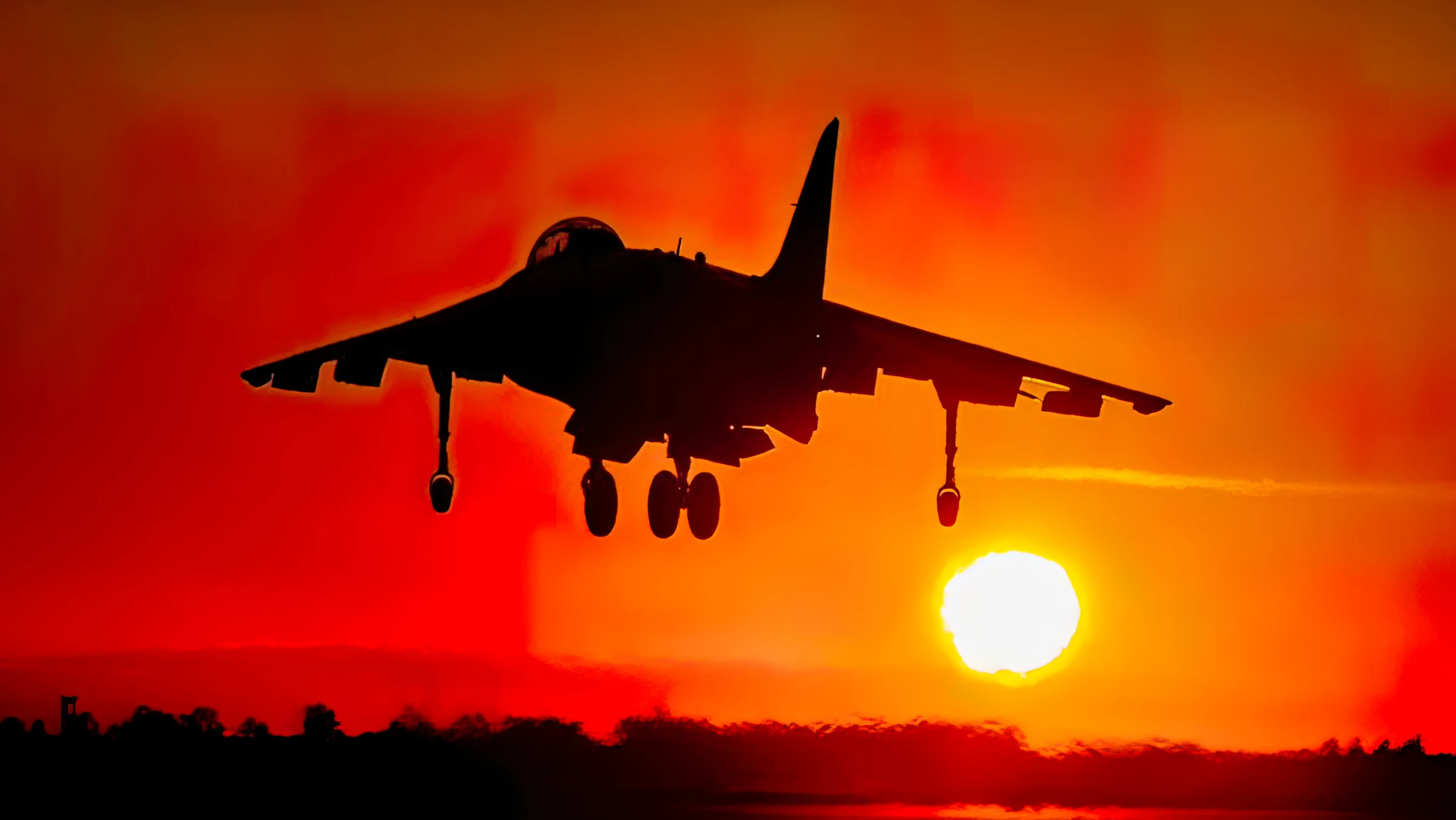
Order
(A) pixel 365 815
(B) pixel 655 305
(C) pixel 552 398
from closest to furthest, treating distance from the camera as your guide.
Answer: (B) pixel 655 305
(C) pixel 552 398
(A) pixel 365 815

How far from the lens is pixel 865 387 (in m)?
46.1

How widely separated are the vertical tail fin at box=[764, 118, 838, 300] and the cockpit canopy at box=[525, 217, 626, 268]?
2992 millimetres

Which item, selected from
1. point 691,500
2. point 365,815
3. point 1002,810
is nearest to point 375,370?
point 691,500

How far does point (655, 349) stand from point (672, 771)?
98.2ft

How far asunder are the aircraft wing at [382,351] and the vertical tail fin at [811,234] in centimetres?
628

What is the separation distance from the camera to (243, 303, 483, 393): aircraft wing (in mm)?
42938

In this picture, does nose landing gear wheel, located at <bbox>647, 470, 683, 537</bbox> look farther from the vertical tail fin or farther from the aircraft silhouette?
the vertical tail fin

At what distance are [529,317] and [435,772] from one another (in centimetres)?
2943

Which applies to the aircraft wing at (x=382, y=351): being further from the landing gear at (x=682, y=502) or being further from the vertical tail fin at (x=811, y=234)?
the vertical tail fin at (x=811, y=234)

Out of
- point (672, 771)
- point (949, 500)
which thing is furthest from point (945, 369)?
point (672, 771)

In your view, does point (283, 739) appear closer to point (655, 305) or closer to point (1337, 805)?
point (1337, 805)

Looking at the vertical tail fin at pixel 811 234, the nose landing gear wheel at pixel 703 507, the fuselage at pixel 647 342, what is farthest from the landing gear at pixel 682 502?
the vertical tail fin at pixel 811 234

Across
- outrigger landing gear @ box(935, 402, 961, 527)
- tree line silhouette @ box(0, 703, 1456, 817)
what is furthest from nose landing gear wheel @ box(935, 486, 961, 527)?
tree line silhouette @ box(0, 703, 1456, 817)

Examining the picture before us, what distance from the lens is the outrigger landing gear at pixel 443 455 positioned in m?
41.9
